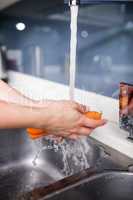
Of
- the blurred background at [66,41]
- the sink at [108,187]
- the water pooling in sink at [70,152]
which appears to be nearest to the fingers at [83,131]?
the sink at [108,187]

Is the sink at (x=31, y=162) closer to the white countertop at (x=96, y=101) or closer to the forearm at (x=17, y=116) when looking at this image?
the white countertop at (x=96, y=101)

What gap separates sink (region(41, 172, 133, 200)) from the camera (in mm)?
739

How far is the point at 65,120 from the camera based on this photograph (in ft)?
2.34

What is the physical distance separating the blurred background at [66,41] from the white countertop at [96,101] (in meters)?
0.04

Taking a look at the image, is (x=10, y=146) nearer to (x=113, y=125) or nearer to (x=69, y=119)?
(x=113, y=125)

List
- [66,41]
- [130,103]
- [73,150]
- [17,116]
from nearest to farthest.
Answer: [17,116] < [130,103] < [73,150] < [66,41]

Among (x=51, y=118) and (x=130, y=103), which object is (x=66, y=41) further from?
(x=51, y=118)

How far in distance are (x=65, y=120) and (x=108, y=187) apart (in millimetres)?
228

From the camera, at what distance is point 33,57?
68.1 inches

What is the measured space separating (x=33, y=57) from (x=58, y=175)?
2.71 feet

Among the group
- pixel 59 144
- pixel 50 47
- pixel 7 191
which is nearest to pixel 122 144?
pixel 59 144

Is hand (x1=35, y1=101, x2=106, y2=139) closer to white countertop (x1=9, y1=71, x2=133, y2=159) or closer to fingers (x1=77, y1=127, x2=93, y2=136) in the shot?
fingers (x1=77, y1=127, x2=93, y2=136)

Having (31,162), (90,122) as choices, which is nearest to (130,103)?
(90,122)

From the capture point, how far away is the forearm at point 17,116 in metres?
0.65
